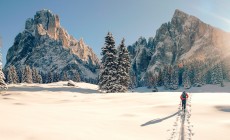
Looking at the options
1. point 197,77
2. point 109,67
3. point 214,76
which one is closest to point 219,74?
point 214,76

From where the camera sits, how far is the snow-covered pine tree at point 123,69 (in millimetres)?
43591

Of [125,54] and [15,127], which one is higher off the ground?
[125,54]

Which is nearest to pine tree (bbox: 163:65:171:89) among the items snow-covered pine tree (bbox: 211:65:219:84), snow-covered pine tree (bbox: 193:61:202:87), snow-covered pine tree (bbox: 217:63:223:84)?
snow-covered pine tree (bbox: 193:61:202:87)

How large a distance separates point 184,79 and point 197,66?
9523 mm

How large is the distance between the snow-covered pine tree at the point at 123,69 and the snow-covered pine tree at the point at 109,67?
2.91ft

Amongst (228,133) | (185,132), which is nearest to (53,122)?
(185,132)

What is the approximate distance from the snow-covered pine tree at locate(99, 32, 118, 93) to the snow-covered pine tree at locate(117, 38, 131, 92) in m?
0.89

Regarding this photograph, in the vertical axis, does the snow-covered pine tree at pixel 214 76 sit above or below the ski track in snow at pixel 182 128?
above

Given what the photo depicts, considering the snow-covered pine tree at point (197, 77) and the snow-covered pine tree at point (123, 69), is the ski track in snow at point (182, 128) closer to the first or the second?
the snow-covered pine tree at point (123, 69)

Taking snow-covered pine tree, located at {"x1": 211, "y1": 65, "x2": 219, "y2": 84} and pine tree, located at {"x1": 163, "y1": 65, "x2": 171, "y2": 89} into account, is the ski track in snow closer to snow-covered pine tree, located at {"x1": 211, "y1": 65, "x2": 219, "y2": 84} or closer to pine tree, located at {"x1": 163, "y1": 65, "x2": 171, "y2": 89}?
snow-covered pine tree, located at {"x1": 211, "y1": 65, "x2": 219, "y2": 84}

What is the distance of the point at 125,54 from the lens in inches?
1853

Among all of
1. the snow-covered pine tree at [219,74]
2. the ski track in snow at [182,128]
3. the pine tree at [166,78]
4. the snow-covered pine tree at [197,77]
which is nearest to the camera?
the ski track in snow at [182,128]

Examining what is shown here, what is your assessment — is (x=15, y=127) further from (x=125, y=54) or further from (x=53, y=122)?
(x=125, y=54)

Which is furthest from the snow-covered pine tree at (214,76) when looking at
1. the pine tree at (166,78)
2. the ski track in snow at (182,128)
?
the ski track in snow at (182,128)
